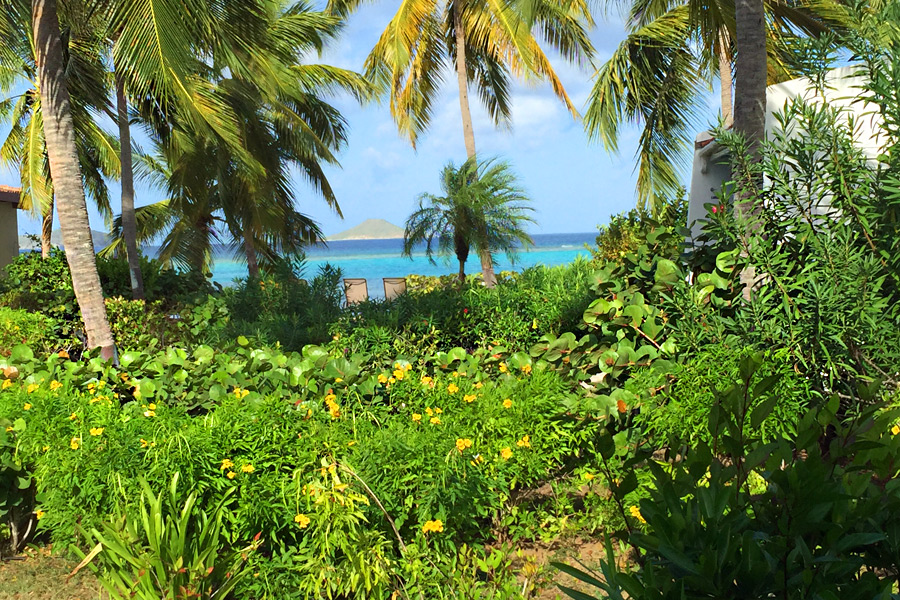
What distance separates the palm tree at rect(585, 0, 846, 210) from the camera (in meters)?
10.7

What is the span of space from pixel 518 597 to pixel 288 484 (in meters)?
1.06

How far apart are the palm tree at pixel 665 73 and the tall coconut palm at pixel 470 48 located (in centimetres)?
174

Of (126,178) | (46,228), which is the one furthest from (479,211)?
(46,228)

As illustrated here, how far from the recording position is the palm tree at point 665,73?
10727mm

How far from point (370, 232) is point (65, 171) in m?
162

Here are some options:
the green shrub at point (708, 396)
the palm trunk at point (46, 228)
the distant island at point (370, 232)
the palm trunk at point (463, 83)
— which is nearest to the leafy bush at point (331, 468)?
the green shrub at point (708, 396)

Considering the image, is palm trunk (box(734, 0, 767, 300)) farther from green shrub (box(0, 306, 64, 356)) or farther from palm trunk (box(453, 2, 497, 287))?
palm trunk (box(453, 2, 497, 287))

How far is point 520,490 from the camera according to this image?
3.68 meters

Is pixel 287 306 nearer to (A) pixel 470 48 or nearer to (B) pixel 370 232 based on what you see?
(A) pixel 470 48

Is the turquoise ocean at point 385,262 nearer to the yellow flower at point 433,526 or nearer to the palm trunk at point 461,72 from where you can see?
the palm trunk at point 461,72

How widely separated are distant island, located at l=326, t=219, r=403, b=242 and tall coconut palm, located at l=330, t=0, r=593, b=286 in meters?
146

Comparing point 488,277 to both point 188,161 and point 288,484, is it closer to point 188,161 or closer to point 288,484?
point 188,161

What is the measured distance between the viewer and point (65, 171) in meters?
7.22

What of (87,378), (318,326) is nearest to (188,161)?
(318,326)
